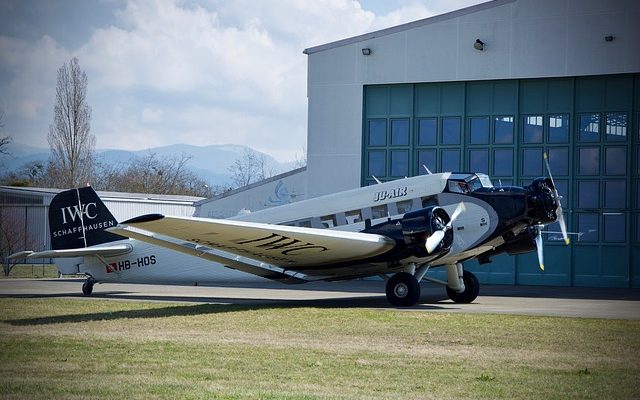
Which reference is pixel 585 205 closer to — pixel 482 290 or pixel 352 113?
pixel 482 290

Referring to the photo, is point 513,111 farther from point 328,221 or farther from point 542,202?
point 328,221

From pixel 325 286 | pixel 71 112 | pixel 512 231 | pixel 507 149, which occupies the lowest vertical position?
pixel 325 286

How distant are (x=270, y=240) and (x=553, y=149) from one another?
16.2 m

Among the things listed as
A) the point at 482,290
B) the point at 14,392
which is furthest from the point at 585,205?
the point at 14,392

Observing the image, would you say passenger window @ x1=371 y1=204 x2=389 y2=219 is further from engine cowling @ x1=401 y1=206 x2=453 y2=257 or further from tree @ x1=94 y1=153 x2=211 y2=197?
tree @ x1=94 y1=153 x2=211 y2=197

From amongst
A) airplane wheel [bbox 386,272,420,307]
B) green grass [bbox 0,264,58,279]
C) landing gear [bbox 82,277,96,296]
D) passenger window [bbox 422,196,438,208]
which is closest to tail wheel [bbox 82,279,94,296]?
landing gear [bbox 82,277,96,296]

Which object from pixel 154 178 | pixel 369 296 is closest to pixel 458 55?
pixel 369 296

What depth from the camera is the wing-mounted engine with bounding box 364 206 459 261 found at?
64.3 ft

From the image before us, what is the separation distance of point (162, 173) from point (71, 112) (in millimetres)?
24699

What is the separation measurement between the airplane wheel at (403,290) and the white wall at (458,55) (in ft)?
47.7

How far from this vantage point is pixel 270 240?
1931 centimetres

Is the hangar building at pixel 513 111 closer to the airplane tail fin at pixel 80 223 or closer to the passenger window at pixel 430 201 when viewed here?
the passenger window at pixel 430 201

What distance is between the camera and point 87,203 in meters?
24.0

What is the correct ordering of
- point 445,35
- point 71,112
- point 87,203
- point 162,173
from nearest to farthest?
point 87,203 < point 445,35 < point 71,112 < point 162,173
